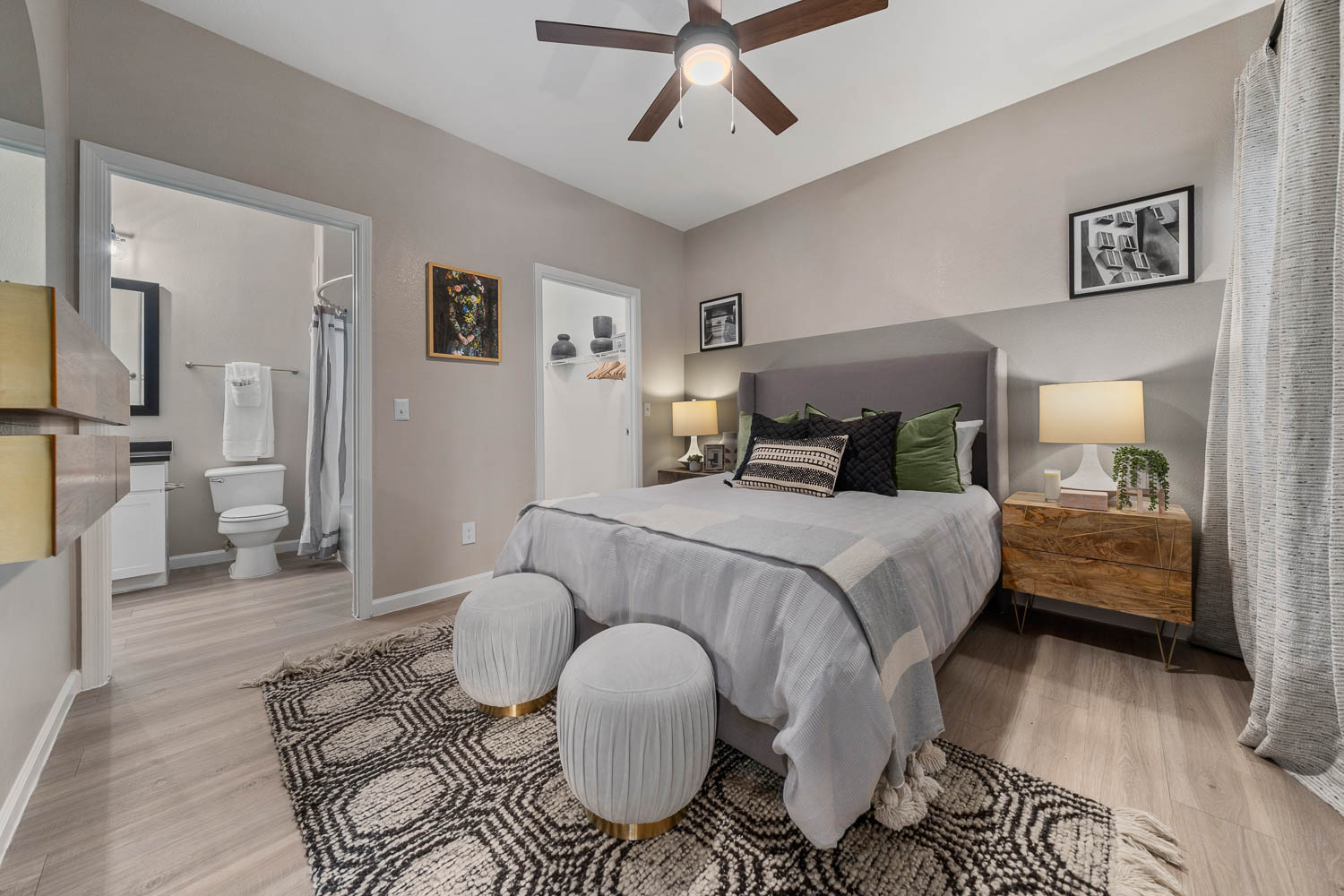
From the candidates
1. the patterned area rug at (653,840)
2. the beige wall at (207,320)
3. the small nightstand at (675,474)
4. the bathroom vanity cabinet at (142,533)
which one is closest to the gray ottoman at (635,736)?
the patterned area rug at (653,840)

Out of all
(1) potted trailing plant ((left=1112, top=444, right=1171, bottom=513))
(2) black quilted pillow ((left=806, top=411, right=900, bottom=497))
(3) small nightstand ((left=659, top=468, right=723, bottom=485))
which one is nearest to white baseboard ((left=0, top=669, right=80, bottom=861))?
(2) black quilted pillow ((left=806, top=411, right=900, bottom=497))

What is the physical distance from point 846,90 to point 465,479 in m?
3.03

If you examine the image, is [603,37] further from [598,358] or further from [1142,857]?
[1142,857]

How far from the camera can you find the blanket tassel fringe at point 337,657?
6.56 feet

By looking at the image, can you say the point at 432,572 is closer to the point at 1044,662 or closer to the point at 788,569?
the point at 788,569

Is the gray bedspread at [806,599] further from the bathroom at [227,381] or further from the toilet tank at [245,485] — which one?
the toilet tank at [245,485]

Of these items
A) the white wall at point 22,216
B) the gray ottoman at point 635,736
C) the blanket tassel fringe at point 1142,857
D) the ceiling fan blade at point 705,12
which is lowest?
the blanket tassel fringe at point 1142,857

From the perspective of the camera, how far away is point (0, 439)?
48 cm

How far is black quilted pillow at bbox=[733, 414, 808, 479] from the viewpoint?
2.72 m

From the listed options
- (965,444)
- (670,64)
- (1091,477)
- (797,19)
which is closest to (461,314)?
(670,64)

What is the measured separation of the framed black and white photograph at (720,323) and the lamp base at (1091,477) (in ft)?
7.88

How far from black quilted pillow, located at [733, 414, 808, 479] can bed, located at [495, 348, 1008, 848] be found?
416 millimetres

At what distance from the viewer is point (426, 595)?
2.87 metres

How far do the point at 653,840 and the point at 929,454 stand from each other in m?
2.03
